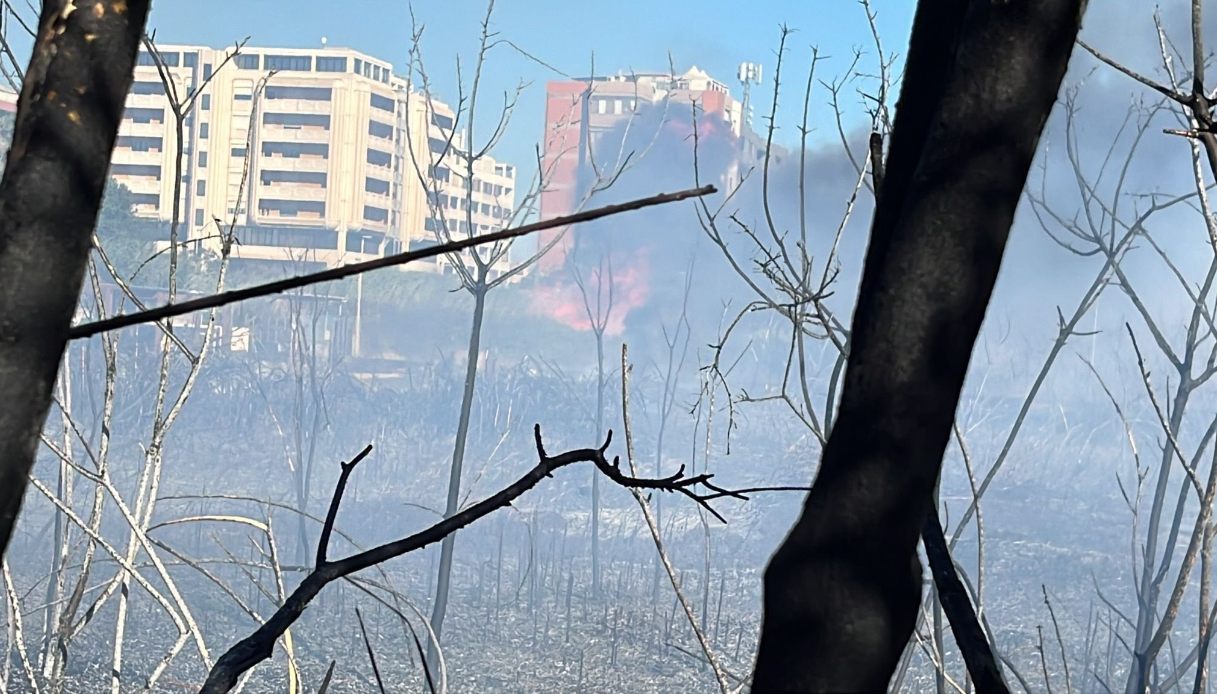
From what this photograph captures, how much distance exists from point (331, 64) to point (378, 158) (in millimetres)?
1980

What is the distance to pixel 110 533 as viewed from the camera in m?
12.1

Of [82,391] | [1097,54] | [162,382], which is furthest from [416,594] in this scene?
[1097,54]

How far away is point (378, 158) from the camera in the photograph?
2150cm

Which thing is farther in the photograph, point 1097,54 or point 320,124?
point 320,124

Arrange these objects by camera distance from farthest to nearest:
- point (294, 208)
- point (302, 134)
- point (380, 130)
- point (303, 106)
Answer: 1. point (380, 130)
2. point (294, 208)
3. point (302, 134)
4. point (303, 106)

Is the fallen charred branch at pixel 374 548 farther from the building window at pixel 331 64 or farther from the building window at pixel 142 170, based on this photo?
the building window at pixel 331 64

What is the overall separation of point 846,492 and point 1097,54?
993mm

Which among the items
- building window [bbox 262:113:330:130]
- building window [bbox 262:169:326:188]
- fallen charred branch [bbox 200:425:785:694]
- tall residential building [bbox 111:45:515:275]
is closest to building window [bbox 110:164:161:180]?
tall residential building [bbox 111:45:515:275]

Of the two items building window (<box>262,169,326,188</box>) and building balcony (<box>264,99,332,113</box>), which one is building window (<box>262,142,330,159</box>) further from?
building balcony (<box>264,99,332,113</box>)

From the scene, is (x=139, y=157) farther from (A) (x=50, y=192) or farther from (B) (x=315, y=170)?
(A) (x=50, y=192)

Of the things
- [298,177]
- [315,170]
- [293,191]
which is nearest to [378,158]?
[298,177]

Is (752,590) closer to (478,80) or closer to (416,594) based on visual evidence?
(416,594)

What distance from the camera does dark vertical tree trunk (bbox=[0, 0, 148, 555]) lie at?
519 mm

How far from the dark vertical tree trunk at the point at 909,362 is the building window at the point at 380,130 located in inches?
781
